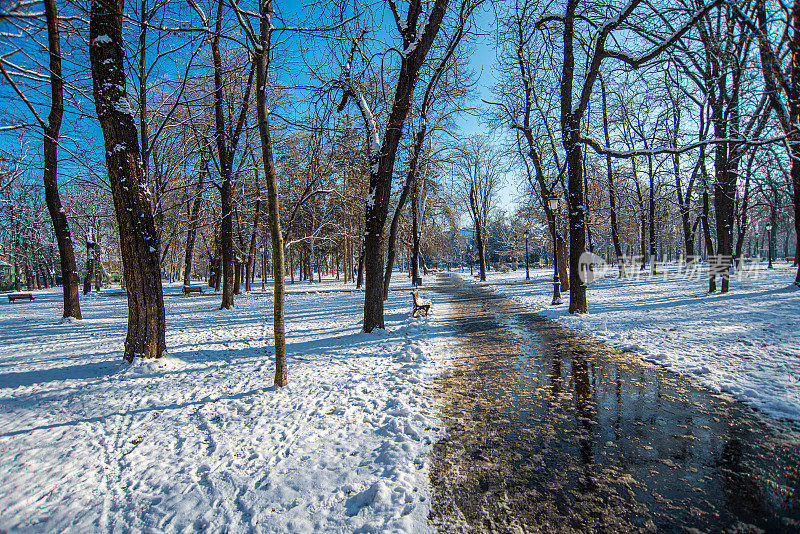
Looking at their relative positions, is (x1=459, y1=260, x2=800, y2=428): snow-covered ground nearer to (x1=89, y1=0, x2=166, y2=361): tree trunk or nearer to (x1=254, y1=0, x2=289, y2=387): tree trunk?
(x1=254, y1=0, x2=289, y2=387): tree trunk

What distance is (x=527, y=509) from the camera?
2.40 metres

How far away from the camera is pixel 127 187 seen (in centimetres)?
526

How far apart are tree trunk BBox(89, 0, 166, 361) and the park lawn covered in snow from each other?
24.9 inches

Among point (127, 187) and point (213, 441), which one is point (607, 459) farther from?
point (127, 187)

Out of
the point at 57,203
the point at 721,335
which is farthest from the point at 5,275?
the point at 721,335

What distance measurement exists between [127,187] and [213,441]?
4.28 metres

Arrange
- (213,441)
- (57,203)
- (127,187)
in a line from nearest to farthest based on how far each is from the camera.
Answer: (213,441) < (127,187) < (57,203)

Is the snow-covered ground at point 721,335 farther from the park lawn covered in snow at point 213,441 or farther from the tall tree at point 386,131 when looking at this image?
the tall tree at point 386,131

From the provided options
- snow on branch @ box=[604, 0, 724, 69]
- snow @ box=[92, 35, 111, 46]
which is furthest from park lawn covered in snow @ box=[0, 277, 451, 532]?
snow on branch @ box=[604, 0, 724, 69]

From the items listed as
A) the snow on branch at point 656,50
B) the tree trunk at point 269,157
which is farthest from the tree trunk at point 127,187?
the snow on branch at point 656,50

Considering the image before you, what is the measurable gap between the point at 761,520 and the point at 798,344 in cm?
577

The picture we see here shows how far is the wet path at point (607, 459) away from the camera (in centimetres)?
229

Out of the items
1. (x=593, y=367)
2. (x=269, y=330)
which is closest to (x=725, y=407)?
(x=593, y=367)

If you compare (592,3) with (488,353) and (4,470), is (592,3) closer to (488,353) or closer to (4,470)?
(488,353)
